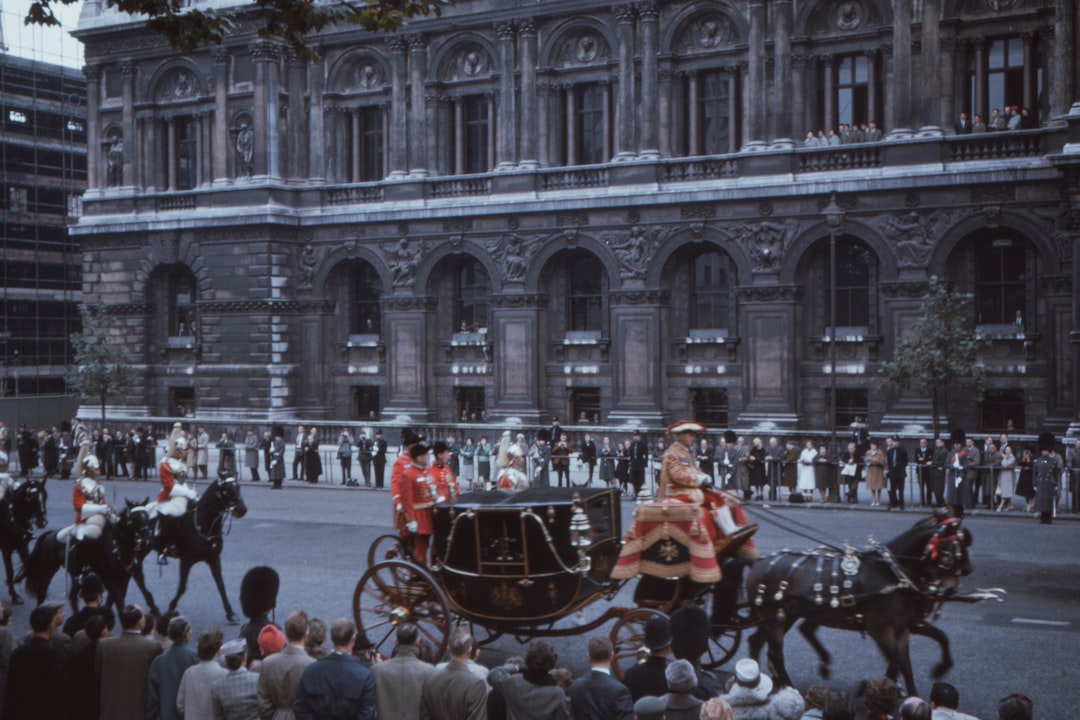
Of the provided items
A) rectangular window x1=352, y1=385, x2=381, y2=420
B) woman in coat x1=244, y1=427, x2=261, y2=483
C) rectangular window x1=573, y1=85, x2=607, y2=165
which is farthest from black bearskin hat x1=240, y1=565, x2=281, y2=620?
rectangular window x1=352, y1=385, x2=381, y2=420

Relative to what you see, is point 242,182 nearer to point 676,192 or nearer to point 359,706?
point 676,192

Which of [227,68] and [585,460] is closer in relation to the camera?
[585,460]

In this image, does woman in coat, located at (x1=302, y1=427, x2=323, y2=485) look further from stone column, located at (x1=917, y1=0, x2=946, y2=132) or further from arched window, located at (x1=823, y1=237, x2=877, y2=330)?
stone column, located at (x1=917, y1=0, x2=946, y2=132)

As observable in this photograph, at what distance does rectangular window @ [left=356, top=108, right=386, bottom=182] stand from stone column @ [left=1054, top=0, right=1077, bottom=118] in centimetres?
2106

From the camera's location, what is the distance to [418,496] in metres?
14.6

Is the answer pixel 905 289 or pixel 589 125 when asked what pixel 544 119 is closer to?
pixel 589 125

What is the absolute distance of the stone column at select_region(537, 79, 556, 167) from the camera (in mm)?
37906

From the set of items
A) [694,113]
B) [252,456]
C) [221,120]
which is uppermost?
[221,120]

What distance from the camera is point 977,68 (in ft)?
108

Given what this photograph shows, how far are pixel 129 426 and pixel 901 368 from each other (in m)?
26.4

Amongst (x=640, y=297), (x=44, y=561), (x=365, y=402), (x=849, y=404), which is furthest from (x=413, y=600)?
(x=365, y=402)

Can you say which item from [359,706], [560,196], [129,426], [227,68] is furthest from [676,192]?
[359,706]

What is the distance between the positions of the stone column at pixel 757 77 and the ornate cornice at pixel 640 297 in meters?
4.90

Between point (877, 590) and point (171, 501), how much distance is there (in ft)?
30.9
